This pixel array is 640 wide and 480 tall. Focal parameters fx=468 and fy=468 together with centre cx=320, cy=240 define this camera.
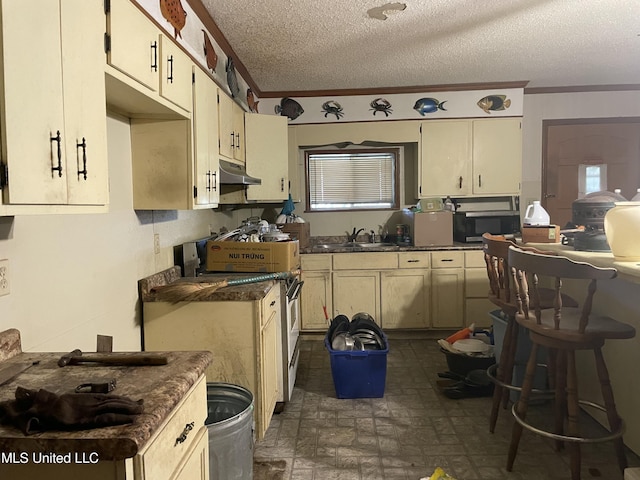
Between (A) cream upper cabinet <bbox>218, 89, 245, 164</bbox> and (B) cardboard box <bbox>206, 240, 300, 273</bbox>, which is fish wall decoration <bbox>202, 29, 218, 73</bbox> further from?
(B) cardboard box <bbox>206, 240, 300, 273</bbox>

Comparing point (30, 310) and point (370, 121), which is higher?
point (370, 121)

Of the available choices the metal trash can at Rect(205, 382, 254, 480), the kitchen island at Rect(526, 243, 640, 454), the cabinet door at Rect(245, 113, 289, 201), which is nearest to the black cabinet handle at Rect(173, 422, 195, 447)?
the metal trash can at Rect(205, 382, 254, 480)

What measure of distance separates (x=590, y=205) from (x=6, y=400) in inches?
101

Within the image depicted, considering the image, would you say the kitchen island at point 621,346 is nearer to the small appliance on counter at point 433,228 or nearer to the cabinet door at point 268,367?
the cabinet door at point 268,367

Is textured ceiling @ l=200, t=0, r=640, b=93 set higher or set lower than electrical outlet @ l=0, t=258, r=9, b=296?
higher

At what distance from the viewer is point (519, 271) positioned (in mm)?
2172

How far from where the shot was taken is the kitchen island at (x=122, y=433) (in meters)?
0.94

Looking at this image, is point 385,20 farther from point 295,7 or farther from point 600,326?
point 600,326

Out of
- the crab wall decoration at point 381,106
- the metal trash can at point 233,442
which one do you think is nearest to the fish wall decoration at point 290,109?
the crab wall decoration at point 381,106

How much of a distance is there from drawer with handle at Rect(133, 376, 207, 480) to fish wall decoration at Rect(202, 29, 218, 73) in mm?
2140

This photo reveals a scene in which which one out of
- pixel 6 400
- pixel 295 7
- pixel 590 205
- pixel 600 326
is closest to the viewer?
pixel 6 400

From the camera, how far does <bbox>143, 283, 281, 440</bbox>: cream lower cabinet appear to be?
241cm

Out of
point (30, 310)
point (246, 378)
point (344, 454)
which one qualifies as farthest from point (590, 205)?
point (30, 310)

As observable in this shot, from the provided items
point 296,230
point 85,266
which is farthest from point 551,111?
point 85,266
